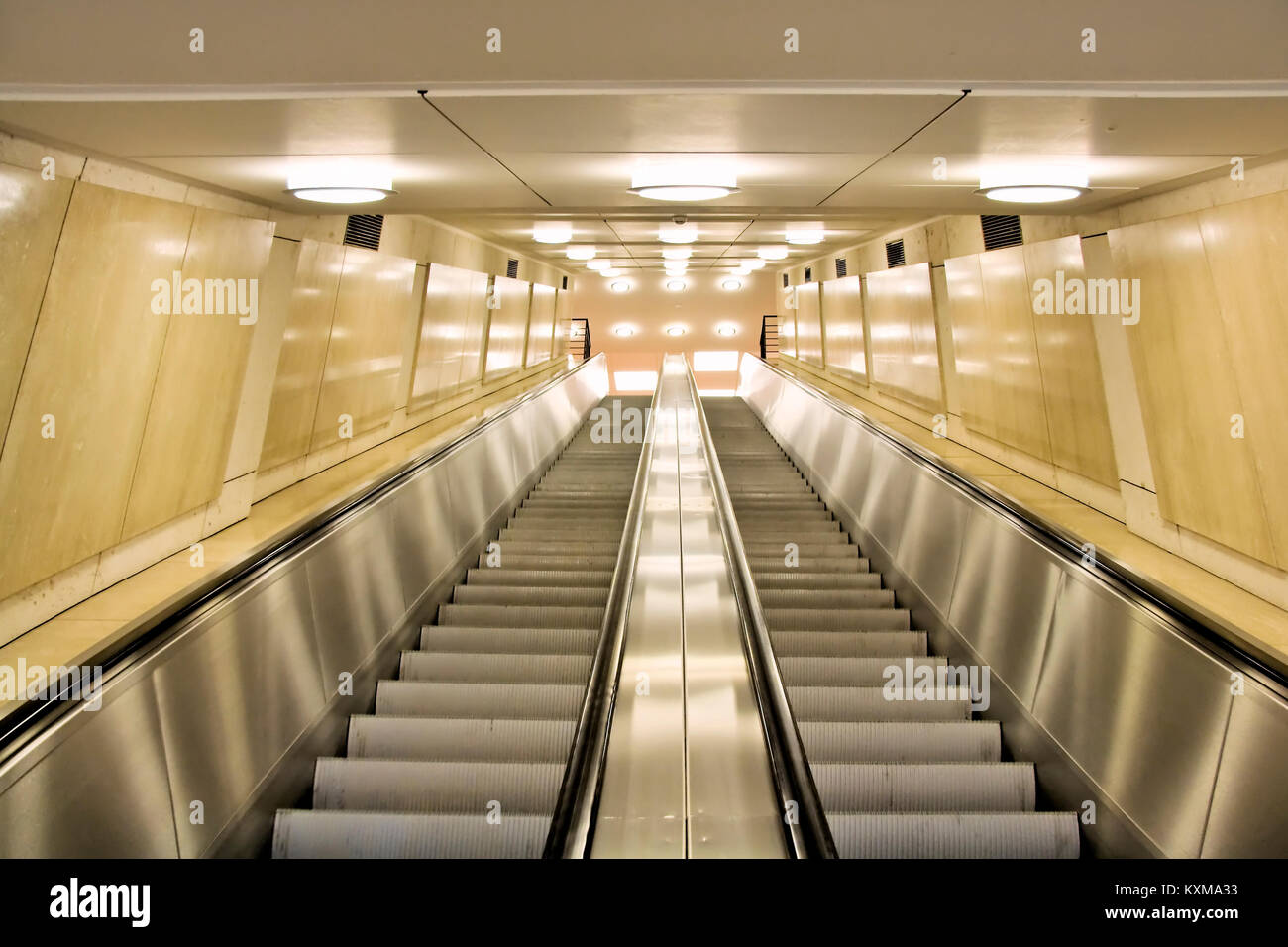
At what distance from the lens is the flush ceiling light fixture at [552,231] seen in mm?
10370

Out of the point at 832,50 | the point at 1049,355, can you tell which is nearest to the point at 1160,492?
the point at 1049,355

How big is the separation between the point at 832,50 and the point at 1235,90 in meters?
1.49

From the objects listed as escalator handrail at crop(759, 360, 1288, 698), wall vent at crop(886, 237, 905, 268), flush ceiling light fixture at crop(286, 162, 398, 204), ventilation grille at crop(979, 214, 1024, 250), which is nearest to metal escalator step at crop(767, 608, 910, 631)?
escalator handrail at crop(759, 360, 1288, 698)

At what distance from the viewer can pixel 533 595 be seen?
5.83 metres

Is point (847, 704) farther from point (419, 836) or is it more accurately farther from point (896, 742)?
point (419, 836)

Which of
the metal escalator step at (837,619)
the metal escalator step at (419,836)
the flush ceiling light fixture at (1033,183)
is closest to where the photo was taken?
the metal escalator step at (419,836)

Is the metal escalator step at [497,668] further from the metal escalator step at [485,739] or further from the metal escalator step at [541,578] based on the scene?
the metal escalator step at [541,578]

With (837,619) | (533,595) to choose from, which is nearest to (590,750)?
(837,619)

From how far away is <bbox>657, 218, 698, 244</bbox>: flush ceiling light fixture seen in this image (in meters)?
10.4

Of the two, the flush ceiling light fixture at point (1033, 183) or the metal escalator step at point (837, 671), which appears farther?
the flush ceiling light fixture at point (1033, 183)

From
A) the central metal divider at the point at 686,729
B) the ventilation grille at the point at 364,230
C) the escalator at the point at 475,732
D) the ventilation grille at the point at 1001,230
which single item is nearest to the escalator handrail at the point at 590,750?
the central metal divider at the point at 686,729

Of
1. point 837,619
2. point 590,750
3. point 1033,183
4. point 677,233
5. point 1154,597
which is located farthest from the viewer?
point 677,233

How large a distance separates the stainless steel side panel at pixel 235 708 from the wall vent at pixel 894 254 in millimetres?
7812

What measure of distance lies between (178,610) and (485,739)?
138 centimetres
